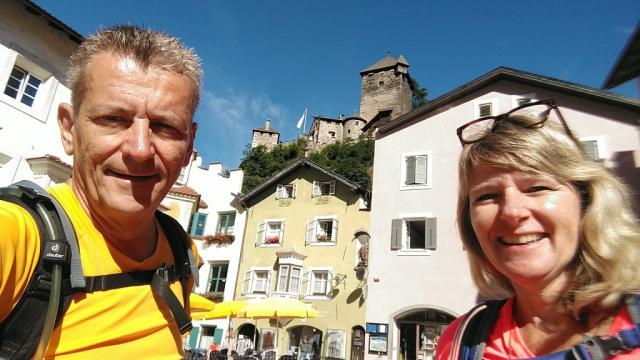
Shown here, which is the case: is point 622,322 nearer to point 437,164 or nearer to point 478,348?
point 478,348

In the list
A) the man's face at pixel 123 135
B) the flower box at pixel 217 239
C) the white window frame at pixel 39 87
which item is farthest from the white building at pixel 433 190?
the man's face at pixel 123 135

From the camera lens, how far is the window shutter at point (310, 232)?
22.1m

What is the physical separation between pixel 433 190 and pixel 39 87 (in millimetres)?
13264

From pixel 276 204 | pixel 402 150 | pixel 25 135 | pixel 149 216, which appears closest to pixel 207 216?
pixel 276 204

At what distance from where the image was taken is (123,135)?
4.40 feet

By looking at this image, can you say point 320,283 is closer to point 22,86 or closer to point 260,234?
point 260,234

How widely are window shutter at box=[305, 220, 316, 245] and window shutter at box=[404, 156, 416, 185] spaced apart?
729 centimetres

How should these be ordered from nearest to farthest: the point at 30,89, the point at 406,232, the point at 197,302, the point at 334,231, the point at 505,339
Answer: the point at 505,339 < the point at 197,302 < the point at 30,89 < the point at 406,232 < the point at 334,231

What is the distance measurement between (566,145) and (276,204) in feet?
75.1

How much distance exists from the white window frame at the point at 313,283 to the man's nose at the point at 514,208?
1968cm

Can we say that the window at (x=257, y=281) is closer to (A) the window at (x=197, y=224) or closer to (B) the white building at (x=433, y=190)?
(A) the window at (x=197, y=224)

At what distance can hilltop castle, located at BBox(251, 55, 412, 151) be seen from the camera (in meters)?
56.2

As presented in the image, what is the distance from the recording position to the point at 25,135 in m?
Result: 9.72

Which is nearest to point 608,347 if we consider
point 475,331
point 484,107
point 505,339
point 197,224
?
point 505,339
